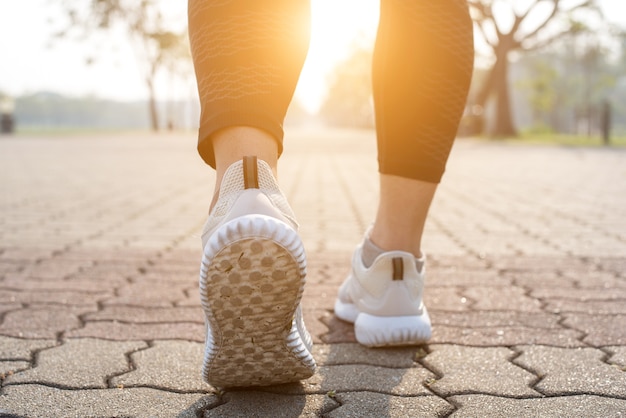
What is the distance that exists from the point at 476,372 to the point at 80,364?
0.88 m

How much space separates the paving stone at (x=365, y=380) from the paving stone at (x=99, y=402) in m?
0.17

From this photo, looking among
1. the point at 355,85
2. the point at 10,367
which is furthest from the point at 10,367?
the point at 355,85

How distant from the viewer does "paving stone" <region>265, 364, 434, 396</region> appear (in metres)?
1.45

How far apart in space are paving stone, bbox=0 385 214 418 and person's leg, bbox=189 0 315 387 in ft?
0.29

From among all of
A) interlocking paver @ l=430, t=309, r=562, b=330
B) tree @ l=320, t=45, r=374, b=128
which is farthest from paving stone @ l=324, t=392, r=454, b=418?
tree @ l=320, t=45, r=374, b=128

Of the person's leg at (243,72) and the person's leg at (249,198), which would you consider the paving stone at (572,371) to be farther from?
the person's leg at (243,72)

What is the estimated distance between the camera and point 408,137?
5.42 feet

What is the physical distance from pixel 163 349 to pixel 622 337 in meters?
1.17

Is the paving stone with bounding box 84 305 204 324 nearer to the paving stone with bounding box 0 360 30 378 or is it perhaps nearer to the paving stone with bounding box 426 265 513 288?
the paving stone with bounding box 0 360 30 378

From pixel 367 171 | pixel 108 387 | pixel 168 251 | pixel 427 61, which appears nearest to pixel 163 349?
pixel 108 387

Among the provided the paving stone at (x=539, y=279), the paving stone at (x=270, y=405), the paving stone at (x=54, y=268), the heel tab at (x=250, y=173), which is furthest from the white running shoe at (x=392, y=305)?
the paving stone at (x=54, y=268)

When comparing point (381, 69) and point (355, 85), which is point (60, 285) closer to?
point (381, 69)

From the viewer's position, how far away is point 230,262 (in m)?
1.17

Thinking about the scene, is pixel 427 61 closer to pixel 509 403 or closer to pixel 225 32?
pixel 225 32
